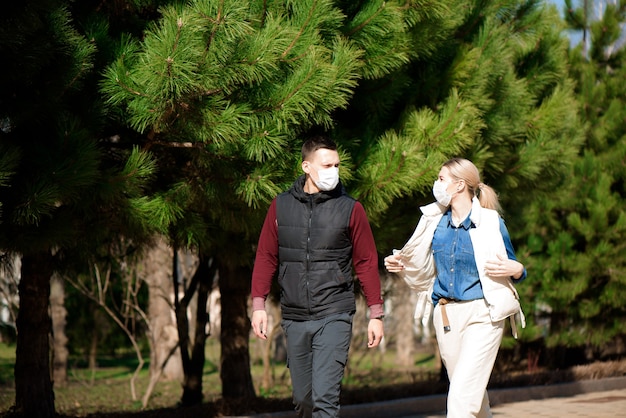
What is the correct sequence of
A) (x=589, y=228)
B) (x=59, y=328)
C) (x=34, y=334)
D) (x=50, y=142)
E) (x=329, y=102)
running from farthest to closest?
(x=59, y=328), (x=589, y=228), (x=34, y=334), (x=329, y=102), (x=50, y=142)

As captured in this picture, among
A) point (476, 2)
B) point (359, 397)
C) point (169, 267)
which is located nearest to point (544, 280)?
point (359, 397)

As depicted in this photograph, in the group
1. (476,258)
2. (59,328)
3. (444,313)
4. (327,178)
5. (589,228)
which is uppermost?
(589,228)

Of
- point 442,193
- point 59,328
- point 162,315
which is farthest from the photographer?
point 162,315

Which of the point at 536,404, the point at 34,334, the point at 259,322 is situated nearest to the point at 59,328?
the point at 536,404

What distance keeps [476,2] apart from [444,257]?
465 cm

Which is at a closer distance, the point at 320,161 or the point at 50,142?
the point at 320,161

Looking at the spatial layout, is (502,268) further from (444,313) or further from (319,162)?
(319,162)

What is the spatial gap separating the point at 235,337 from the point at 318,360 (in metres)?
5.56

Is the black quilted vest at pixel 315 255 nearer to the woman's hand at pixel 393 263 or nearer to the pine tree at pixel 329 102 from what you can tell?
the woman's hand at pixel 393 263

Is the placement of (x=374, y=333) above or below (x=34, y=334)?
below

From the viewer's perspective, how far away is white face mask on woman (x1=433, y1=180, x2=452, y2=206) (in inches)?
223

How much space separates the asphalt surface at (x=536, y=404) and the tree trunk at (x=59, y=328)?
10.1 meters

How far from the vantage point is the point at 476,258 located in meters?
5.53

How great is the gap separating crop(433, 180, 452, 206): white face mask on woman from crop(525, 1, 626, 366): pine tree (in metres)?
8.26
